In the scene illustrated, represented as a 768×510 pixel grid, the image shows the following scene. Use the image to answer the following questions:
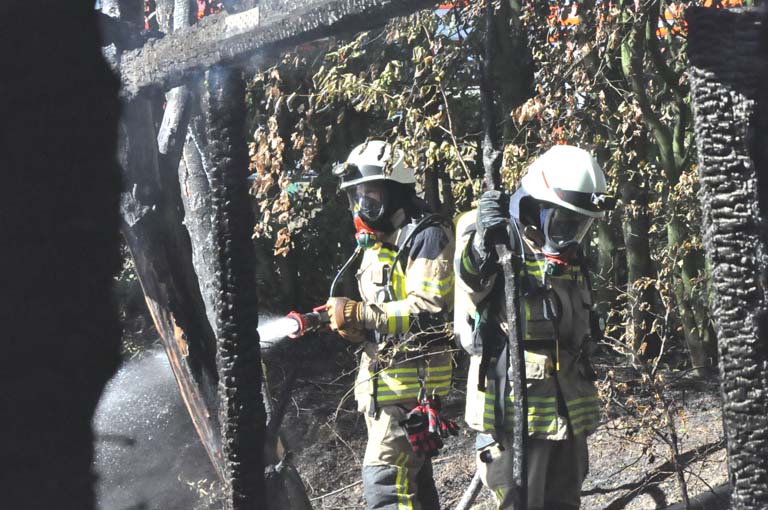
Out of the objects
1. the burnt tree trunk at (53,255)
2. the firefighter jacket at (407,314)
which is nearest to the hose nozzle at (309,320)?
the firefighter jacket at (407,314)

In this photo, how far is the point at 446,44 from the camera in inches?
237

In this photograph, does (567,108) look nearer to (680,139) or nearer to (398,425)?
(398,425)

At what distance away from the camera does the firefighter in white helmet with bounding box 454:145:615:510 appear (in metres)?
4.10

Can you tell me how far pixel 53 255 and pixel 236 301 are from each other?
0.84 m

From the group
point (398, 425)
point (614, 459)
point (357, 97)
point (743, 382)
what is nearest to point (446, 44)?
point (357, 97)

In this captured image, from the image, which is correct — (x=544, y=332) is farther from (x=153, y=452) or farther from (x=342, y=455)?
(x=342, y=455)

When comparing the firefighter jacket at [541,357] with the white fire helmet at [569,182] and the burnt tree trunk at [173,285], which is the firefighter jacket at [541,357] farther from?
the burnt tree trunk at [173,285]

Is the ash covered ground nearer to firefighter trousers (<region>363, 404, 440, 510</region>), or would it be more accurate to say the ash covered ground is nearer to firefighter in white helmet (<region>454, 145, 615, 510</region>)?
firefighter trousers (<region>363, 404, 440, 510</region>)

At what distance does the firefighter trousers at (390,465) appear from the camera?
4.85 m

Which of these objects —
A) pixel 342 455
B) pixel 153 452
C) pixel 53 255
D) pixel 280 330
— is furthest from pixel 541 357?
pixel 342 455

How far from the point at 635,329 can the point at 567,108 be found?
1.34 m

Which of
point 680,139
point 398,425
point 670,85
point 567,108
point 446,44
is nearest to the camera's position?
point 398,425

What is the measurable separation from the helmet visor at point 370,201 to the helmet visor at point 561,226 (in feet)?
3.97

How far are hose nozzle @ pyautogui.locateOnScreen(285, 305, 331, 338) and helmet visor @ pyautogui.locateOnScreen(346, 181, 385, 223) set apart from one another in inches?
21.6
